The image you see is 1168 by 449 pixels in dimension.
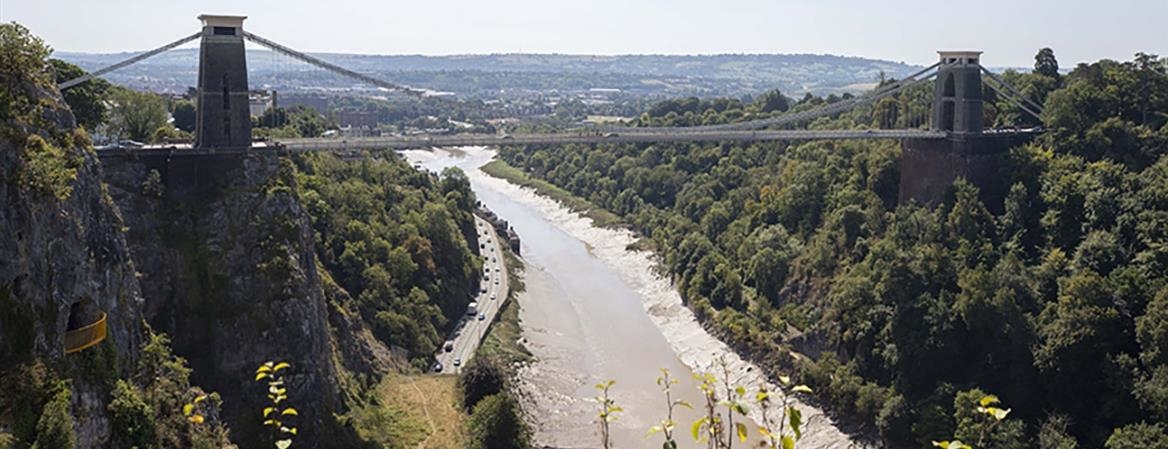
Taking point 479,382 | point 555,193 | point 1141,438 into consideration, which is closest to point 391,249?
point 479,382

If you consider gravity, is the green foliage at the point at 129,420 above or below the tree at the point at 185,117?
below

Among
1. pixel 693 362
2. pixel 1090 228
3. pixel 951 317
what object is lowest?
pixel 693 362

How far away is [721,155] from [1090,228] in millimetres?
30823

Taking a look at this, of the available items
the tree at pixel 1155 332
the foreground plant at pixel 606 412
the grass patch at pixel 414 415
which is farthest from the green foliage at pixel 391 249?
the foreground plant at pixel 606 412

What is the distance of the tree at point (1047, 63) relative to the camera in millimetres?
46781

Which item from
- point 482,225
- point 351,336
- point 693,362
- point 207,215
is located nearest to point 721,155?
point 482,225

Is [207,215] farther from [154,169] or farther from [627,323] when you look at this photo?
[627,323]

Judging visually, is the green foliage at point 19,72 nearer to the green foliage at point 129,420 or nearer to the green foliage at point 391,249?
the green foliage at point 129,420

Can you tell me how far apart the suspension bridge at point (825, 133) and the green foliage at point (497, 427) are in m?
10.0

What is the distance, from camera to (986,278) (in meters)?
33.4

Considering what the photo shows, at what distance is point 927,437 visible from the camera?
101 ft

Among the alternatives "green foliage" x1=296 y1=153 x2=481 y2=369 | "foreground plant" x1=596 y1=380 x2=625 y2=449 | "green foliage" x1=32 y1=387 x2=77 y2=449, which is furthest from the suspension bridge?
"foreground plant" x1=596 y1=380 x2=625 y2=449

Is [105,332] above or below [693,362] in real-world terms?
above

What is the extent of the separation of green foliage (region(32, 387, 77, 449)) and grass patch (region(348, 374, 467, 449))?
41.5 ft
